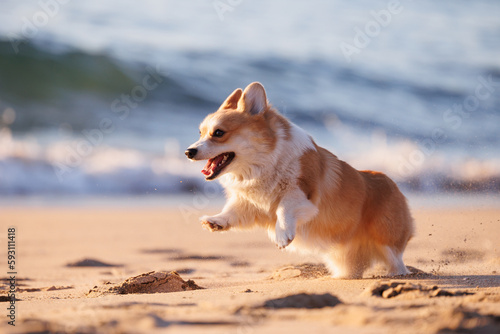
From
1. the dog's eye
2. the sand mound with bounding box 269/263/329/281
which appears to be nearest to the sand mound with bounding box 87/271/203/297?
the sand mound with bounding box 269/263/329/281

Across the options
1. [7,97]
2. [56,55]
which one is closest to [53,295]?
[7,97]

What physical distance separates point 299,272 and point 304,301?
208 cm

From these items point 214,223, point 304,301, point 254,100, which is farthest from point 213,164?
point 304,301

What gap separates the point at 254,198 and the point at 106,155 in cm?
802

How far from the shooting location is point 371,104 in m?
17.5

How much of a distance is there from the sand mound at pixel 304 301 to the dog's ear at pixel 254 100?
1640 millimetres

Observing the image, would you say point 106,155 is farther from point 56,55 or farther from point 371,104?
point 371,104

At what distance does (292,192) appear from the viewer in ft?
13.7

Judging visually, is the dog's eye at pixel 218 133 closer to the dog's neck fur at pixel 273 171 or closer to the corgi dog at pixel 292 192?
the corgi dog at pixel 292 192

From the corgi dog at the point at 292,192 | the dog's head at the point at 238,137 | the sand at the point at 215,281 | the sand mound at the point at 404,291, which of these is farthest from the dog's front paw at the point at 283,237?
the sand mound at the point at 404,291

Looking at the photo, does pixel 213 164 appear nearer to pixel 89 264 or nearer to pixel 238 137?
pixel 238 137

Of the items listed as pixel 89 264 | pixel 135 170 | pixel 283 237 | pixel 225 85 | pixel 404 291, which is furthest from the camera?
pixel 225 85

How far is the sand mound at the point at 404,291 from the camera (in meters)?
3.29

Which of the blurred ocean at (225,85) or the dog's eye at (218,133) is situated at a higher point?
the blurred ocean at (225,85)
